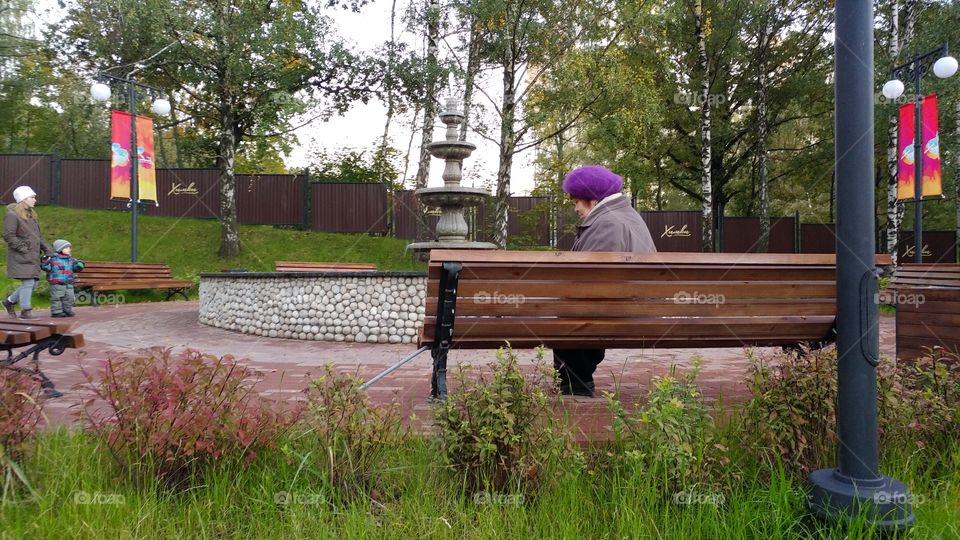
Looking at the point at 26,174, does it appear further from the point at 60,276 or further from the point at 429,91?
the point at 429,91

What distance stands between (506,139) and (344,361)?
40.3ft

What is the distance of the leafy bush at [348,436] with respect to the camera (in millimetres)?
2406

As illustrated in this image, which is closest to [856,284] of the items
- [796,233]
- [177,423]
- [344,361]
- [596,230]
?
[596,230]

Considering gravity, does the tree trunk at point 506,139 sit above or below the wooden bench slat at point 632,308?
above

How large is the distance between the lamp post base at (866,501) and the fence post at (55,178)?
26532 mm

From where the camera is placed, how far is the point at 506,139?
17359 mm

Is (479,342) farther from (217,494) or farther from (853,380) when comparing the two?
(853,380)

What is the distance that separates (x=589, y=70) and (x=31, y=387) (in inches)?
668

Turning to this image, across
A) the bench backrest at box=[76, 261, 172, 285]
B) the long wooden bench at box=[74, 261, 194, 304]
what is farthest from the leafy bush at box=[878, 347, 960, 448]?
the bench backrest at box=[76, 261, 172, 285]

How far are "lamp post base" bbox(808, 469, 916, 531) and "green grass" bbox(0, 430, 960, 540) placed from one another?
0.05 meters

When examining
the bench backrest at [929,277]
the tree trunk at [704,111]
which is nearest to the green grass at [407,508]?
the bench backrest at [929,277]

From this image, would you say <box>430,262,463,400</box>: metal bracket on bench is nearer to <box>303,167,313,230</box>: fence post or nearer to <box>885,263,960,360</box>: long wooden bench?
<box>885,263,960,360</box>: long wooden bench

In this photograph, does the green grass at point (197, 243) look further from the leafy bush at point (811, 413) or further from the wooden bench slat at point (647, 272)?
the leafy bush at point (811, 413)

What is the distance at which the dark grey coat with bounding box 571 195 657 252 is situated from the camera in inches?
157
